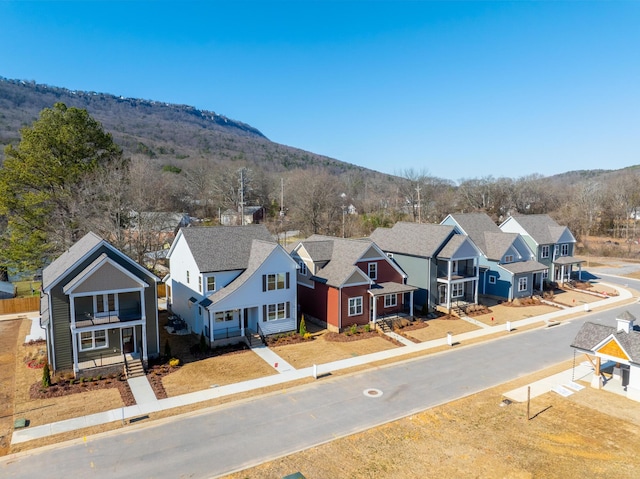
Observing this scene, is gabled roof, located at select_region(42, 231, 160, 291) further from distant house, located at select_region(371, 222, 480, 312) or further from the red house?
distant house, located at select_region(371, 222, 480, 312)

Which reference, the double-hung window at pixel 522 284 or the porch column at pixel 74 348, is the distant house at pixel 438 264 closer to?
the double-hung window at pixel 522 284

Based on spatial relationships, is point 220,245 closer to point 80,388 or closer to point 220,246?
point 220,246

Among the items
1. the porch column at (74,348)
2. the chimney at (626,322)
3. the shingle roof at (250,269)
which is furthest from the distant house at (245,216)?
the chimney at (626,322)

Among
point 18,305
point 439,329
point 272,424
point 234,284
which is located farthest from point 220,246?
point 18,305

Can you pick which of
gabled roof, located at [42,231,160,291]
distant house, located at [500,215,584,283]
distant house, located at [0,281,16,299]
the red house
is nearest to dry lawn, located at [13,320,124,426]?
gabled roof, located at [42,231,160,291]

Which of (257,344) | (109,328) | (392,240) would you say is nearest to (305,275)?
(257,344)

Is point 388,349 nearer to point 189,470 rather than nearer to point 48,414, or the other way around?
point 189,470

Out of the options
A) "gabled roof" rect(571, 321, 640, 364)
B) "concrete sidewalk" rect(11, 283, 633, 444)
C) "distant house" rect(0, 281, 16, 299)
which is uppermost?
Answer: "gabled roof" rect(571, 321, 640, 364)

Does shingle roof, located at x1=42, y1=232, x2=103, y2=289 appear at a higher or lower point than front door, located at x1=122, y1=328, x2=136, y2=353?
higher
